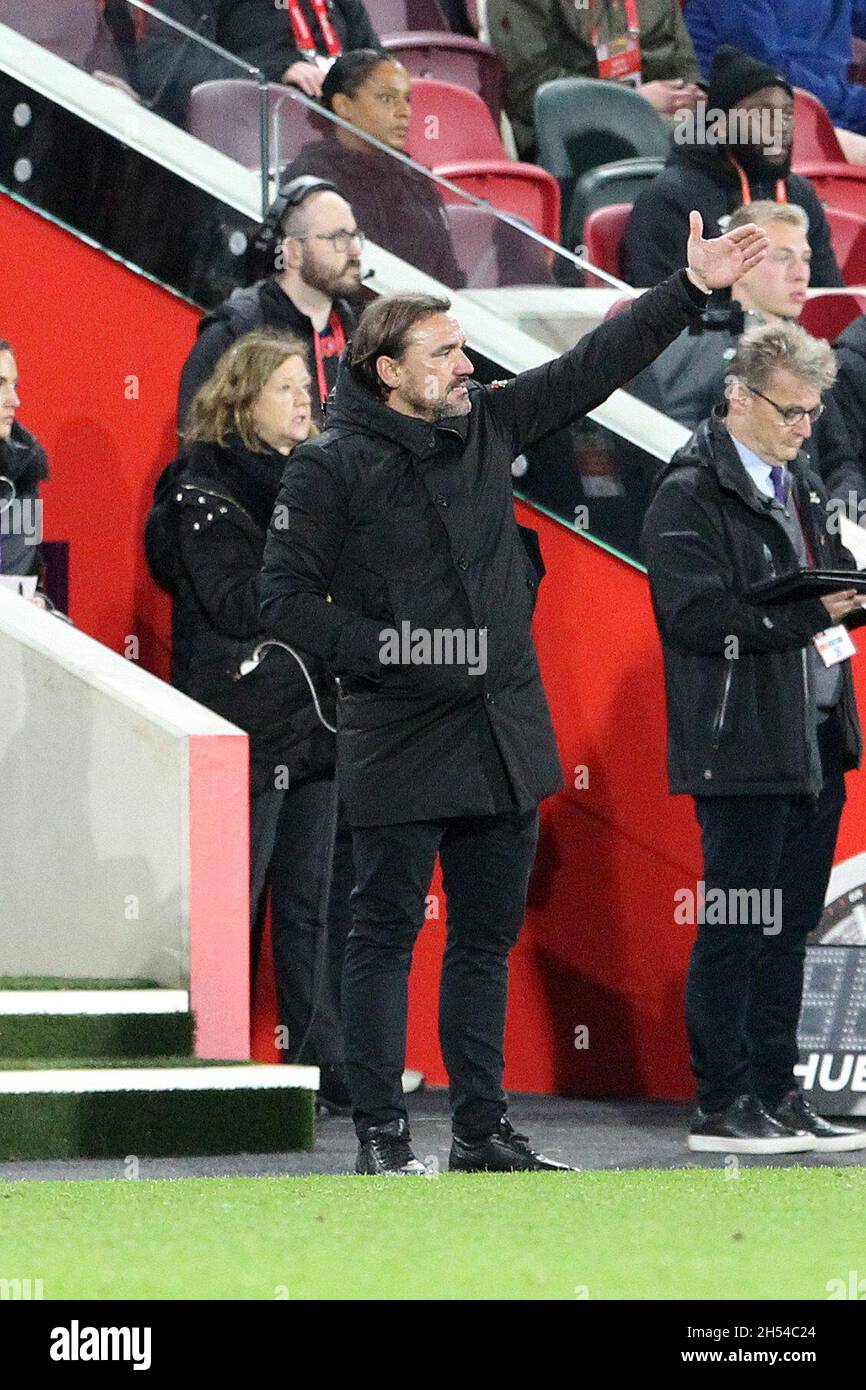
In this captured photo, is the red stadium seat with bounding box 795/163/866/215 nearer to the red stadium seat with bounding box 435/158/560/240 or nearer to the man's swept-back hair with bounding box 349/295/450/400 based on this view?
the red stadium seat with bounding box 435/158/560/240

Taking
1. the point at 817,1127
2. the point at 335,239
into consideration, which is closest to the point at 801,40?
the point at 335,239

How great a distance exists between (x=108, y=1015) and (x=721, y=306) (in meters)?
A: 2.73

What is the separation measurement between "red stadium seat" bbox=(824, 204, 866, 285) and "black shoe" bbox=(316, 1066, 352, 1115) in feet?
14.9

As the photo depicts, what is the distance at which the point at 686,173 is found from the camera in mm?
8445

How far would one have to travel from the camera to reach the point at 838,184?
10.5 metres

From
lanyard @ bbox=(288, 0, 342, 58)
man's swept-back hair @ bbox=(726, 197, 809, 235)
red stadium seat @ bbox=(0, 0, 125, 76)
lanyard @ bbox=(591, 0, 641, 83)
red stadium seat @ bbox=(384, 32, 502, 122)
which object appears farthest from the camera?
lanyard @ bbox=(591, 0, 641, 83)

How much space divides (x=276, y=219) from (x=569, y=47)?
3.62 m

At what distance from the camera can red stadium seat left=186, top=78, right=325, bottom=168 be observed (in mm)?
7738

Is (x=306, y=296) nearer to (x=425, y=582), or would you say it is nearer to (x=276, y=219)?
(x=276, y=219)

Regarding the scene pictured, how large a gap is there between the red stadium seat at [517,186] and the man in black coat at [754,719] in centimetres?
282

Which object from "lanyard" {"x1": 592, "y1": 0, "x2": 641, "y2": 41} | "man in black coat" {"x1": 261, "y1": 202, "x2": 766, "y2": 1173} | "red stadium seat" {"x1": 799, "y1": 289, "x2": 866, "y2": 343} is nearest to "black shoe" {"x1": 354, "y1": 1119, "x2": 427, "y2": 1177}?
"man in black coat" {"x1": 261, "y1": 202, "x2": 766, "y2": 1173}

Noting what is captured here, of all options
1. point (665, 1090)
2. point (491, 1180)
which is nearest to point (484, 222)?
point (665, 1090)

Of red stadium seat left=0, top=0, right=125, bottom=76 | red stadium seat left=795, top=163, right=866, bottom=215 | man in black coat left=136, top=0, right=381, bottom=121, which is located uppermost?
man in black coat left=136, top=0, right=381, bottom=121

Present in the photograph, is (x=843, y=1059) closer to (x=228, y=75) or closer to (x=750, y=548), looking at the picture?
(x=750, y=548)
